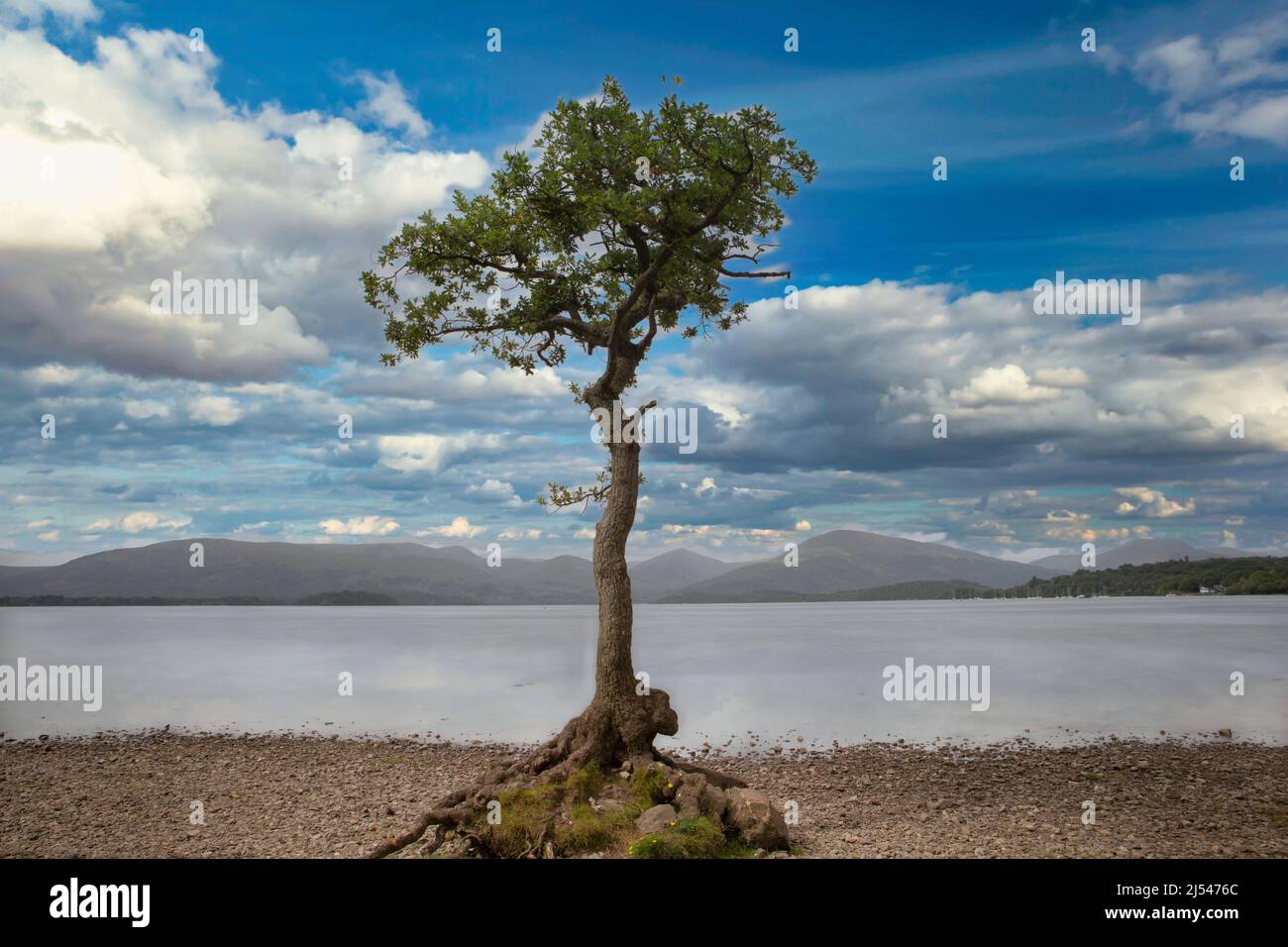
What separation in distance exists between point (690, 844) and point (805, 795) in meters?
5.03

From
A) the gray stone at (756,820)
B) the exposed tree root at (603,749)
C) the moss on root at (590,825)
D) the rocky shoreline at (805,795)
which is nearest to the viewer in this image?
the moss on root at (590,825)

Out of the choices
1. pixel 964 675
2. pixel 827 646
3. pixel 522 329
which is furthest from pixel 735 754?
pixel 827 646

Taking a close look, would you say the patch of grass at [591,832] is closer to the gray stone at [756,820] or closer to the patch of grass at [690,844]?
the patch of grass at [690,844]

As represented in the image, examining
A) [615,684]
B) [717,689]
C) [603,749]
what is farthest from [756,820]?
[717,689]

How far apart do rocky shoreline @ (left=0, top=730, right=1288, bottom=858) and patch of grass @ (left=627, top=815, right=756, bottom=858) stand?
1040mm

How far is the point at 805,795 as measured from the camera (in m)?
15.3

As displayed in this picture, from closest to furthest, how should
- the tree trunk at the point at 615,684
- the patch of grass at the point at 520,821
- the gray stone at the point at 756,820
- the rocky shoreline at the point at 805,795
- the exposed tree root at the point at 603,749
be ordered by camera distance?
1. the gray stone at the point at 756,820
2. the patch of grass at the point at 520,821
3. the rocky shoreline at the point at 805,795
4. the exposed tree root at the point at 603,749
5. the tree trunk at the point at 615,684

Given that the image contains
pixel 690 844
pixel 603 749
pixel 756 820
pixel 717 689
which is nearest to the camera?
pixel 690 844

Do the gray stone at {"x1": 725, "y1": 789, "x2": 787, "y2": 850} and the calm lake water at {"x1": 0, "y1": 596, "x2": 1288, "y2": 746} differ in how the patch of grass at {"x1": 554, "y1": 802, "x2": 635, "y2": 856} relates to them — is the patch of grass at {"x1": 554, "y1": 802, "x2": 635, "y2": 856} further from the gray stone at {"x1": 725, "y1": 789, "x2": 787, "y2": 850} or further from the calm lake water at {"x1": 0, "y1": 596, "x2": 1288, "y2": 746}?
the calm lake water at {"x1": 0, "y1": 596, "x2": 1288, "y2": 746}

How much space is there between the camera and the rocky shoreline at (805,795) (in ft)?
40.8

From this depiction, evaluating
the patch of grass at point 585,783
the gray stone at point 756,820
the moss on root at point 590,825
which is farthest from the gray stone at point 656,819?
the patch of grass at point 585,783

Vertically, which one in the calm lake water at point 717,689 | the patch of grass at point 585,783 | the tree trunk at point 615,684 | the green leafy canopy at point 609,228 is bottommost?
the calm lake water at point 717,689

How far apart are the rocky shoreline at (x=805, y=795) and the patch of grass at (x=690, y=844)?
104cm

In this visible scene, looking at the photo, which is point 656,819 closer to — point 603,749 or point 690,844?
point 690,844
